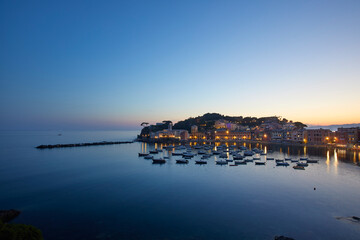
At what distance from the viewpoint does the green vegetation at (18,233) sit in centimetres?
744

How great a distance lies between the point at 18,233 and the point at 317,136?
84946 mm

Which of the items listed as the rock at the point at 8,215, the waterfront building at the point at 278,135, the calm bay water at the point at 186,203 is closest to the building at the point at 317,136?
the waterfront building at the point at 278,135

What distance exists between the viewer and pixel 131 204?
1916cm

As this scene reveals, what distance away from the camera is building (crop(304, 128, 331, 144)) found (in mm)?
70438

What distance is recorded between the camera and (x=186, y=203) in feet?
63.6

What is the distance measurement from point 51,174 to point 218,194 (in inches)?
1033

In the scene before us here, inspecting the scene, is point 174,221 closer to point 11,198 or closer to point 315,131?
point 11,198

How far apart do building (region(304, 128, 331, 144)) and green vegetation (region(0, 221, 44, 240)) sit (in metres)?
83.8

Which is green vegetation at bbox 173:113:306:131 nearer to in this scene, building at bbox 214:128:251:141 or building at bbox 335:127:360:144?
building at bbox 214:128:251:141

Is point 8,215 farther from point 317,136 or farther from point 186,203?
point 317,136

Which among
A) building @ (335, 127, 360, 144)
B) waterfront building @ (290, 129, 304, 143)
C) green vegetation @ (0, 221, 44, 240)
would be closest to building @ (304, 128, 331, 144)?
waterfront building @ (290, 129, 304, 143)

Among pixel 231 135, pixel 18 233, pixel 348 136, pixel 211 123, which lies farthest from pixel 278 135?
pixel 18 233

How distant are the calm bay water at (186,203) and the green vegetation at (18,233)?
237 inches

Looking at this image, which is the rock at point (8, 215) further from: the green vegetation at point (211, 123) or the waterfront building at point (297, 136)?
the green vegetation at point (211, 123)
